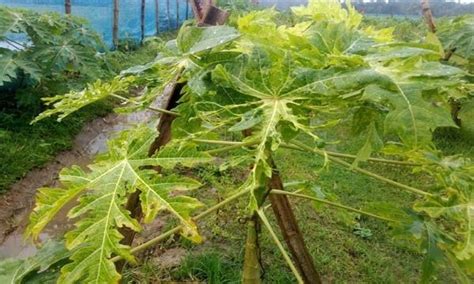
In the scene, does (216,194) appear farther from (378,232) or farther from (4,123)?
(4,123)

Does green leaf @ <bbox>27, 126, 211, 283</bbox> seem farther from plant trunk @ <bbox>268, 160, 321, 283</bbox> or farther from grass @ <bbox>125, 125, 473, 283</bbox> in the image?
grass @ <bbox>125, 125, 473, 283</bbox>

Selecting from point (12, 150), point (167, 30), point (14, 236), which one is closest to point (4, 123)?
point (12, 150)

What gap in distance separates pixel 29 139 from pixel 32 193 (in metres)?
0.73

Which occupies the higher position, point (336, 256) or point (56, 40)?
point (56, 40)

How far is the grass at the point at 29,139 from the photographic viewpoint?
11.4ft

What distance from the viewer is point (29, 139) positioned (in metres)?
3.90

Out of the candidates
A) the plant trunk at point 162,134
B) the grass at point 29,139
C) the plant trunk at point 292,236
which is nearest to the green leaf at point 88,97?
the plant trunk at point 162,134

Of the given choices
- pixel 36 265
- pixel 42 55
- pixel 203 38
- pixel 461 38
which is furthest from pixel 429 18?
pixel 36 265

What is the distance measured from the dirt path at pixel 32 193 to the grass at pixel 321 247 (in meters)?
0.75

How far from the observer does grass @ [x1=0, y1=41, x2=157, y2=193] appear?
3462 millimetres

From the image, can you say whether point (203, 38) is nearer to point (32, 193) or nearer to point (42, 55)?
point (32, 193)

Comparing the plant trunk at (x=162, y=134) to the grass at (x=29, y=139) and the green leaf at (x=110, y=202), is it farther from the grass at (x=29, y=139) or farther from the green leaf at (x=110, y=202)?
the grass at (x=29, y=139)

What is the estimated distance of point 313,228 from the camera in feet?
9.34

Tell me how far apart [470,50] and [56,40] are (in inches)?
139
